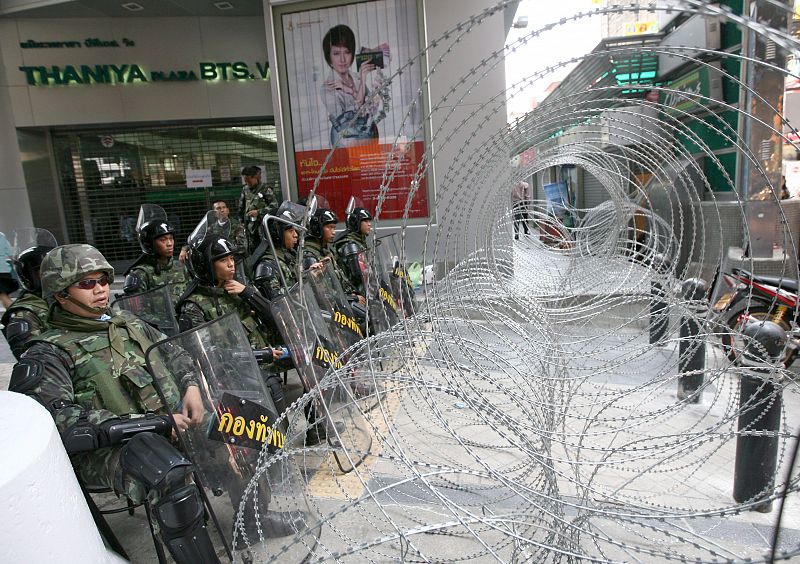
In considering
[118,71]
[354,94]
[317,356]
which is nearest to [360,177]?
[354,94]

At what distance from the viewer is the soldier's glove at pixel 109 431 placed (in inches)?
75.3

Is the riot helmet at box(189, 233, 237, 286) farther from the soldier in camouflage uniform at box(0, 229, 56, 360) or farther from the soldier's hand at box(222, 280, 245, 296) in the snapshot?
the soldier in camouflage uniform at box(0, 229, 56, 360)

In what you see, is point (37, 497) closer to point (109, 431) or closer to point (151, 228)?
point (109, 431)

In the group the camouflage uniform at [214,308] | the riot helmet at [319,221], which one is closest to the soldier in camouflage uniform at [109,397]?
the camouflage uniform at [214,308]

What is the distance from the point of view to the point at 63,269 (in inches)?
88.2

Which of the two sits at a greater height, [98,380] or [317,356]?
[98,380]

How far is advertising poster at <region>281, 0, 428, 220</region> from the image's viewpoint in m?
7.61

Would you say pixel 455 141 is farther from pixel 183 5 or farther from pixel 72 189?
pixel 72 189

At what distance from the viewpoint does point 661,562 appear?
2320 mm

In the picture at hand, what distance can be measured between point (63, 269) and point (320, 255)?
9.40ft

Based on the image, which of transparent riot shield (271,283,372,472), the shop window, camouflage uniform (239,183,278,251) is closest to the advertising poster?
camouflage uniform (239,183,278,251)

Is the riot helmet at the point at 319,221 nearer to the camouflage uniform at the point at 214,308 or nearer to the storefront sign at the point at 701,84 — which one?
the camouflage uniform at the point at 214,308

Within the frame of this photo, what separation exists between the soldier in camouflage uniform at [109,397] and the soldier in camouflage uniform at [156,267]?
6.16 ft

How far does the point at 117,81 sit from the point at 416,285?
832 cm
